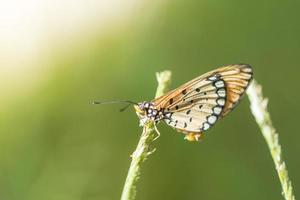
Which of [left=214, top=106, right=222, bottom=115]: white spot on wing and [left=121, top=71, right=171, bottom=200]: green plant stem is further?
[left=214, top=106, right=222, bottom=115]: white spot on wing

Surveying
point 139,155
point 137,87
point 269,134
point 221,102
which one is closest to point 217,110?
point 221,102

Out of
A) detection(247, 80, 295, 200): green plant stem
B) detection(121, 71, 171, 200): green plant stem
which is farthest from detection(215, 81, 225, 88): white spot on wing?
detection(121, 71, 171, 200): green plant stem

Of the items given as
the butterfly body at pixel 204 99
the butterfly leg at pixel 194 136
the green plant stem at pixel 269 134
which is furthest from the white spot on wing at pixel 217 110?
the green plant stem at pixel 269 134

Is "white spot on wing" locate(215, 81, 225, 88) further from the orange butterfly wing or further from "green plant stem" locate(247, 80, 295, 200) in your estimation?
"green plant stem" locate(247, 80, 295, 200)

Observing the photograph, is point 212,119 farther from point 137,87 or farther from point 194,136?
point 137,87

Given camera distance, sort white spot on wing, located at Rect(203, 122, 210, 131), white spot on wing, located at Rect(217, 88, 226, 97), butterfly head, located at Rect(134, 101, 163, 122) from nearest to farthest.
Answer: butterfly head, located at Rect(134, 101, 163, 122) < white spot on wing, located at Rect(203, 122, 210, 131) < white spot on wing, located at Rect(217, 88, 226, 97)

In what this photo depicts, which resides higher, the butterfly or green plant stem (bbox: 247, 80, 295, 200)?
the butterfly
